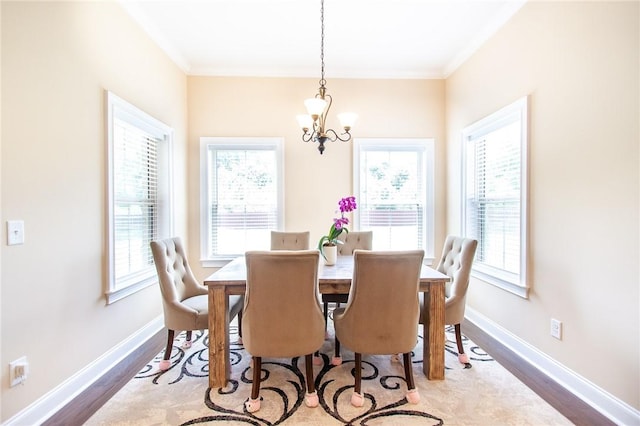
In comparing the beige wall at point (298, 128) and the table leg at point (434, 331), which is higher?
the beige wall at point (298, 128)

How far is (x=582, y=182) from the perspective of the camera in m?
1.87

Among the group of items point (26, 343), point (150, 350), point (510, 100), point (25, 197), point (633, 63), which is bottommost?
Result: point (150, 350)

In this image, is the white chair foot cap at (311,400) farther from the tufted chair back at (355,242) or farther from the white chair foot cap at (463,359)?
the tufted chair back at (355,242)

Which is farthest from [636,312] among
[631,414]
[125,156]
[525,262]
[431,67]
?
[125,156]

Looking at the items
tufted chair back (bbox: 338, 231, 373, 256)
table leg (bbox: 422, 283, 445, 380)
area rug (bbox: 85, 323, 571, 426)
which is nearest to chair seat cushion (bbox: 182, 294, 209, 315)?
area rug (bbox: 85, 323, 571, 426)

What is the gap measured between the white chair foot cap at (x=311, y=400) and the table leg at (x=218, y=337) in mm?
595

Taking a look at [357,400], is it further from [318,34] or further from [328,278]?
[318,34]

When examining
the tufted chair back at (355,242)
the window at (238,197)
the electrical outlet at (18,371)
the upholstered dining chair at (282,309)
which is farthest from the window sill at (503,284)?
the electrical outlet at (18,371)

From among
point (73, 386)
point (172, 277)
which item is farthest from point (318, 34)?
point (73, 386)

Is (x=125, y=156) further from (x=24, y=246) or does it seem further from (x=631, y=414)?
(x=631, y=414)

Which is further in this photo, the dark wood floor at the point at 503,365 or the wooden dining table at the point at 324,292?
the wooden dining table at the point at 324,292

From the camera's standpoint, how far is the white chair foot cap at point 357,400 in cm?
177

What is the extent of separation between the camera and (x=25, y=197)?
5.23 feet

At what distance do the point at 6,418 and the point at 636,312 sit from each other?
336cm
